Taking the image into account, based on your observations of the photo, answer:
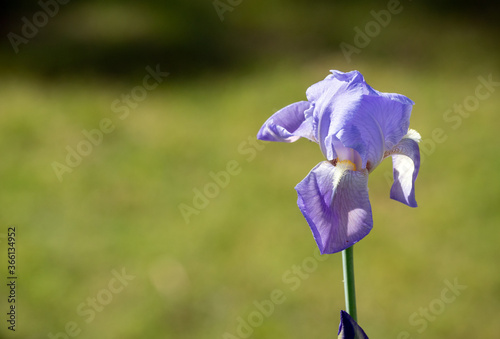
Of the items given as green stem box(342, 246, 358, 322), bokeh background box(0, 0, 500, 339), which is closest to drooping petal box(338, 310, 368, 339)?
green stem box(342, 246, 358, 322)

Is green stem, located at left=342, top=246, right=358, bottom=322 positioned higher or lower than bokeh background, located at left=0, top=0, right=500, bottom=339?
lower

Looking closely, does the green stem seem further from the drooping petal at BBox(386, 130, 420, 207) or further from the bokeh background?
the bokeh background

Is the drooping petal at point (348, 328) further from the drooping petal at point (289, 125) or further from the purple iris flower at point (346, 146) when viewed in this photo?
the drooping petal at point (289, 125)

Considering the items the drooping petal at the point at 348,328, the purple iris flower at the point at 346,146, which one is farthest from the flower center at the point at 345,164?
the drooping petal at the point at 348,328

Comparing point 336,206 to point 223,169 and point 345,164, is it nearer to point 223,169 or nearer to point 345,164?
point 345,164

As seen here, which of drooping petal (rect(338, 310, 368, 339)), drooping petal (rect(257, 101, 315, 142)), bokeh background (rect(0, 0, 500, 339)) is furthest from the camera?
bokeh background (rect(0, 0, 500, 339))

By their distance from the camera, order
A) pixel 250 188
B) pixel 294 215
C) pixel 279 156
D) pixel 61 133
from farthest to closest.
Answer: pixel 61 133 < pixel 279 156 < pixel 250 188 < pixel 294 215

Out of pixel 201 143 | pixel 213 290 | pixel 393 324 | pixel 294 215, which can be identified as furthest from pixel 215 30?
pixel 393 324

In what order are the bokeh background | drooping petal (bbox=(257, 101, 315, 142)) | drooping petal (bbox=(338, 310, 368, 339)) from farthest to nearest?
1. the bokeh background
2. drooping petal (bbox=(257, 101, 315, 142))
3. drooping petal (bbox=(338, 310, 368, 339))

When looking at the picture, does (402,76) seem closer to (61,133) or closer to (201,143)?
(201,143)
